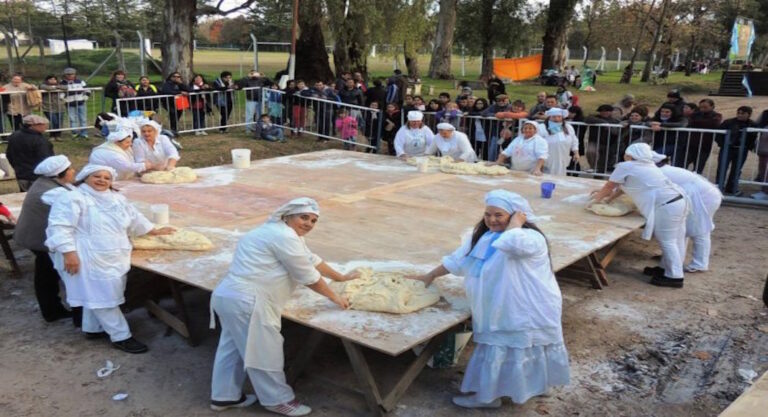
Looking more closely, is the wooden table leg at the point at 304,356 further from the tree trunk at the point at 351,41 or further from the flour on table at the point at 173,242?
the tree trunk at the point at 351,41

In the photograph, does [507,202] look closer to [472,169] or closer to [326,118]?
[472,169]

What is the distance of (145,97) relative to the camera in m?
12.1

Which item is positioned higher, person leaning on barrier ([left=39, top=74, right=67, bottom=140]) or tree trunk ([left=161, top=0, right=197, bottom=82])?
tree trunk ([left=161, top=0, right=197, bottom=82])

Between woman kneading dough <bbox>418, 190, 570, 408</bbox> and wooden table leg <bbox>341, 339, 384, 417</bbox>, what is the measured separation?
0.55 metres

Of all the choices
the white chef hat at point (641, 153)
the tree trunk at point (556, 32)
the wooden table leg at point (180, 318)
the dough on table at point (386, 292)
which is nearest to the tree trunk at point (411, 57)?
the tree trunk at point (556, 32)

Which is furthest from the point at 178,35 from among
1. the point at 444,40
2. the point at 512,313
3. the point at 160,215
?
the point at 444,40

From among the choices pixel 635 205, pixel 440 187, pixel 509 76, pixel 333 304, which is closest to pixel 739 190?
pixel 635 205

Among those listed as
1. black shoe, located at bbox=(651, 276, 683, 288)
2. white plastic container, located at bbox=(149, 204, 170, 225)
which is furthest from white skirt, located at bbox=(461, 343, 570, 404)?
white plastic container, located at bbox=(149, 204, 170, 225)

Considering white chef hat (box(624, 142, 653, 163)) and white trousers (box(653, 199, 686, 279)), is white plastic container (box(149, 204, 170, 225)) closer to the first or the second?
white chef hat (box(624, 142, 653, 163))

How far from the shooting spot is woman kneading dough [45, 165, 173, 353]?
14.4 feet

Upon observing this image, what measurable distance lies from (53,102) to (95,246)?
29.6ft

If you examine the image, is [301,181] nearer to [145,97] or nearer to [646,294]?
[646,294]

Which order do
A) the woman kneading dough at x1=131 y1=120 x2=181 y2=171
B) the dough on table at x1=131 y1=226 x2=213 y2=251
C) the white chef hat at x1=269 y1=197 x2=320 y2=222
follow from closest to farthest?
the white chef hat at x1=269 y1=197 x2=320 y2=222 < the dough on table at x1=131 y1=226 x2=213 y2=251 < the woman kneading dough at x1=131 y1=120 x2=181 y2=171

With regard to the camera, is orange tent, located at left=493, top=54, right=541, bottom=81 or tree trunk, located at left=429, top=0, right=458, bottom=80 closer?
tree trunk, located at left=429, top=0, right=458, bottom=80
